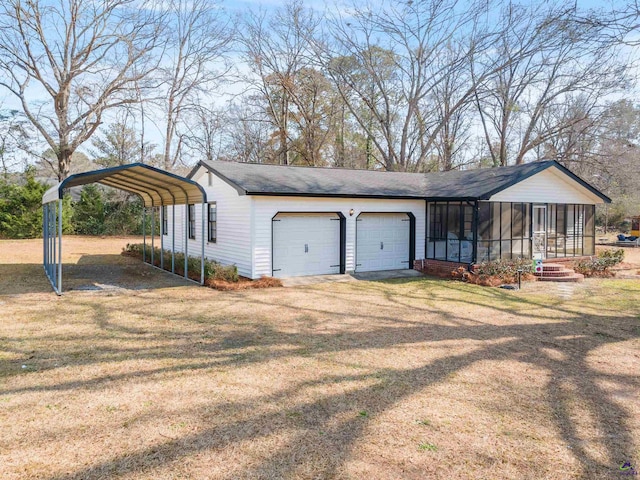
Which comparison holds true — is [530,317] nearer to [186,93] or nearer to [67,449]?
[67,449]

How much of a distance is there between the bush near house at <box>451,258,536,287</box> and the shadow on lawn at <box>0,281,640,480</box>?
227cm

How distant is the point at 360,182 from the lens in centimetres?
1548

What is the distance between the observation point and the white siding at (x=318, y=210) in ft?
41.2

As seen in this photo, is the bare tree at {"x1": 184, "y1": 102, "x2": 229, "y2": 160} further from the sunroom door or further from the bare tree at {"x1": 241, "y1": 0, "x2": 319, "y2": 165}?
the sunroom door

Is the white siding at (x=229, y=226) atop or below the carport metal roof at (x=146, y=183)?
below

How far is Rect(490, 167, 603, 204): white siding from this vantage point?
1478 cm

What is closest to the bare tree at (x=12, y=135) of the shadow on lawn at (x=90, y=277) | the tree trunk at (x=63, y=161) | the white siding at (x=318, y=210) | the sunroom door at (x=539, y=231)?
the tree trunk at (x=63, y=161)

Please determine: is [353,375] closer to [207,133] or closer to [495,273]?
[495,273]

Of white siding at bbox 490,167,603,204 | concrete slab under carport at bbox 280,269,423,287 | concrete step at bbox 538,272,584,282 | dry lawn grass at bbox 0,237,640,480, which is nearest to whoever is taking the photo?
dry lawn grass at bbox 0,237,640,480

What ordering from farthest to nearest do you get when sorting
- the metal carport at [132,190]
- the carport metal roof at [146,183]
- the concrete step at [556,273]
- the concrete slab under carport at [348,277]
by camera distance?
the concrete step at [556,273], the concrete slab under carport at [348,277], the metal carport at [132,190], the carport metal roof at [146,183]

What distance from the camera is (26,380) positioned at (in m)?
5.31

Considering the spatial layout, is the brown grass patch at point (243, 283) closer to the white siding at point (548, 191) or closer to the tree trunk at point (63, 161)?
the white siding at point (548, 191)

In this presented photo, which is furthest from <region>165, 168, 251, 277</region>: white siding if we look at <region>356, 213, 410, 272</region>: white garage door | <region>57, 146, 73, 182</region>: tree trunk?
<region>57, 146, 73, 182</region>: tree trunk

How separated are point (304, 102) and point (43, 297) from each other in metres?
25.9
